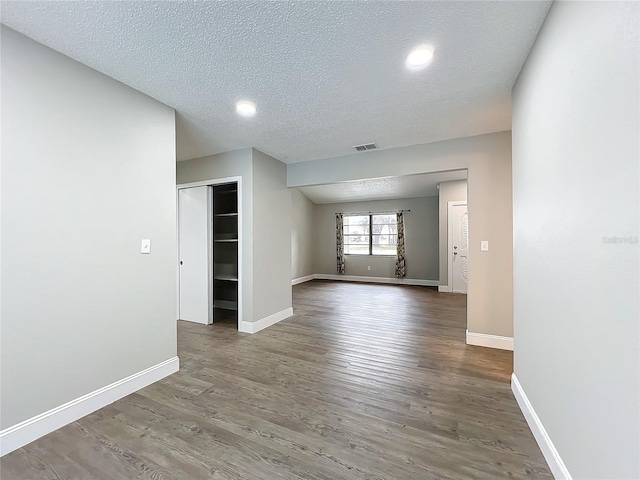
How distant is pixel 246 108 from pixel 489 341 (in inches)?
140

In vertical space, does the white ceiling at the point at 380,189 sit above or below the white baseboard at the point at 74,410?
above

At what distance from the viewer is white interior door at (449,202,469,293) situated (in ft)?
20.0

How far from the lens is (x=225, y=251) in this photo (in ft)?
15.0

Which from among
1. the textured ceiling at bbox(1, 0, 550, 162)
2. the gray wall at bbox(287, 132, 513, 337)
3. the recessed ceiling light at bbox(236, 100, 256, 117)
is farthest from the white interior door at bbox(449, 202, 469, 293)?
the recessed ceiling light at bbox(236, 100, 256, 117)

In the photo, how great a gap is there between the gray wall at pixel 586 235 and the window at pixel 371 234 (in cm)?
618

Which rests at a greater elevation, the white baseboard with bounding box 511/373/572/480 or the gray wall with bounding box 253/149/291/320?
the gray wall with bounding box 253/149/291/320

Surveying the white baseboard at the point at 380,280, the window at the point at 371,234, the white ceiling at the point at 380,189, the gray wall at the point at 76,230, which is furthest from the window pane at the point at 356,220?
the gray wall at the point at 76,230

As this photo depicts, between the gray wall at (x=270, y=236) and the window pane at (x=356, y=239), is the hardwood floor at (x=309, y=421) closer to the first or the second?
the gray wall at (x=270, y=236)

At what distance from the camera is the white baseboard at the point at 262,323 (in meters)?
3.52

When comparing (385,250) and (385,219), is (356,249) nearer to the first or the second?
(385,250)

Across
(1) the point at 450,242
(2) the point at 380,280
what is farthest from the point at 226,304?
(1) the point at 450,242

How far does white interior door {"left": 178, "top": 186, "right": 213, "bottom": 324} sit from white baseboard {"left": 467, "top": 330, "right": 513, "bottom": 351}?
11.5 ft

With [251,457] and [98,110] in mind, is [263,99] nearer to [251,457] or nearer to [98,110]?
[98,110]

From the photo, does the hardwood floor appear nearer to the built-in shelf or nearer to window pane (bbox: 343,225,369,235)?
the built-in shelf
